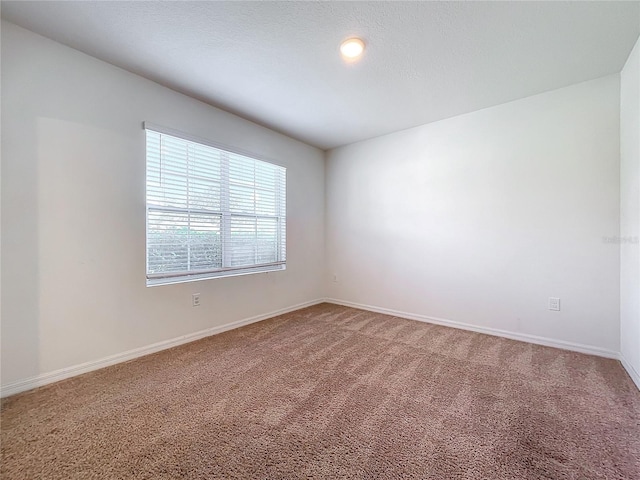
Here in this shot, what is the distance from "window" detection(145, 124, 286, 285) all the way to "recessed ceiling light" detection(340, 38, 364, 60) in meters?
1.67

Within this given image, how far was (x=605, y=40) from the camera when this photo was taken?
6.26 ft

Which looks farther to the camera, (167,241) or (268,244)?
(268,244)

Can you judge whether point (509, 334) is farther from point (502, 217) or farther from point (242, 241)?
point (242, 241)

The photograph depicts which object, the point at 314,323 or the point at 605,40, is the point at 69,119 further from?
the point at 605,40

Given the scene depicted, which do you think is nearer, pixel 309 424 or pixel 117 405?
pixel 309 424

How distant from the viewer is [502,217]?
2.83m

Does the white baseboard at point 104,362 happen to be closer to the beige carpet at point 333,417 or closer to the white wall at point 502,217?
the beige carpet at point 333,417

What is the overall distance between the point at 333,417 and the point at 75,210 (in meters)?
2.41

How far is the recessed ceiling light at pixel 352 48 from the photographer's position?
1.91m

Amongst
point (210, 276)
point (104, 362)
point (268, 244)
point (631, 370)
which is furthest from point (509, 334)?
point (104, 362)

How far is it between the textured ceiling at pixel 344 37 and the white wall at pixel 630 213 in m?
0.29

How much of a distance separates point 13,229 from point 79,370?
1136mm

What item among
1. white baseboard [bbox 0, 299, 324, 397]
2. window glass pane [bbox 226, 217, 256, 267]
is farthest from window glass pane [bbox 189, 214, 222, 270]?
white baseboard [bbox 0, 299, 324, 397]

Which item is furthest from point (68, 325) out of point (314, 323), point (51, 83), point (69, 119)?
point (314, 323)
